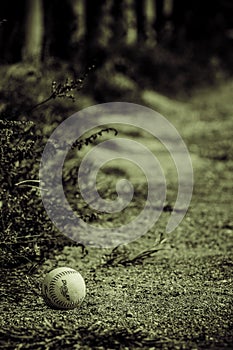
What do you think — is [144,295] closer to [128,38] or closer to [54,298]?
[54,298]

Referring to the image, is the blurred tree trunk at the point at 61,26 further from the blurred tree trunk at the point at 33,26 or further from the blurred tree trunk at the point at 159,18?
the blurred tree trunk at the point at 159,18

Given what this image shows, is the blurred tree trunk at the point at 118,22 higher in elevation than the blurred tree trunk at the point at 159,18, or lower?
higher

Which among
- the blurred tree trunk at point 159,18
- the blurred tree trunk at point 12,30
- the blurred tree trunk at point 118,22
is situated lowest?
the blurred tree trunk at point 159,18

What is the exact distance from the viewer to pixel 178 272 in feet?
21.0

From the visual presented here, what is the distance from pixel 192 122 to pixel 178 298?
10.6 m

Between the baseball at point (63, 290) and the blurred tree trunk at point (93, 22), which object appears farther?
the blurred tree trunk at point (93, 22)

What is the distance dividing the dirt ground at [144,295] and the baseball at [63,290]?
0.29ft

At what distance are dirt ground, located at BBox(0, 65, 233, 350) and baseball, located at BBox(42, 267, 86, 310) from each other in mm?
88

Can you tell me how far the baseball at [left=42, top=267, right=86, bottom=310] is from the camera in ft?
17.2

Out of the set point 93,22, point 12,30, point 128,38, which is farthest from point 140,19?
point 12,30

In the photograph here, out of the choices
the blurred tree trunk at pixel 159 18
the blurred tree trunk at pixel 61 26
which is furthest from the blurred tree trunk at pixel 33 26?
the blurred tree trunk at pixel 159 18

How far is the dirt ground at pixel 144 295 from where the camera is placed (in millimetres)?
4766

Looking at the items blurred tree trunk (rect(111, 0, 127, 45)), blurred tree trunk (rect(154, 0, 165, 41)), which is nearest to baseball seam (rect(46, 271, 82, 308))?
blurred tree trunk (rect(111, 0, 127, 45))

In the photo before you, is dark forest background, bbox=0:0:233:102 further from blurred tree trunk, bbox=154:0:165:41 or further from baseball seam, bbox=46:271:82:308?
baseball seam, bbox=46:271:82:308
